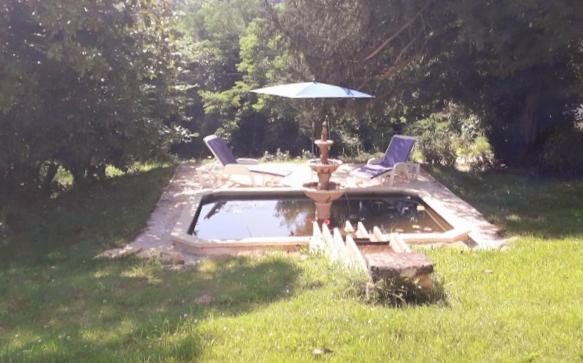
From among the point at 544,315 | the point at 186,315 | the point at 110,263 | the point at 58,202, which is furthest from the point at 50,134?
the point at 544,315

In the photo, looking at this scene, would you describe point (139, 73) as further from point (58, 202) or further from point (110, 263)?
point (110, 263)

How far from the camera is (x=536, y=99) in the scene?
12320mm

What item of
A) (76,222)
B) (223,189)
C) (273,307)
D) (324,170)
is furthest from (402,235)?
(76,222)

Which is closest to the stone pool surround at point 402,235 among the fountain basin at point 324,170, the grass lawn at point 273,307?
the grass lawn at point 273,307

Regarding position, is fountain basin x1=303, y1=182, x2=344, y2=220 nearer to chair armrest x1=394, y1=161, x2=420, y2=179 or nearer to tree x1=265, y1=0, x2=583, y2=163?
chair armrest x1=394, y1=161, x2=420, y2=179

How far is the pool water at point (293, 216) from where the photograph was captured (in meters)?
9.17

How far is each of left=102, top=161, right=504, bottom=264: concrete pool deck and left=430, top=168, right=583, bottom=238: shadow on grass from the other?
0.27 metres

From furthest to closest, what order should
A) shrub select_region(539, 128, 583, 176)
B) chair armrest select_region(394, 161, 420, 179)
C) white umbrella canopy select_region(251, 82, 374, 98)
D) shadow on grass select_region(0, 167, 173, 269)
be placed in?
shrub select_region(539, 128, 583, 176)
chair armrest select_region(394, 161, 420, 179)
white umbrella canopy select_region(251, 82, 374, 98)
shadow on grass select_region(0, 167, 173, 269)

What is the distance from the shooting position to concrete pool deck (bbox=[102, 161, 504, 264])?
25.7 ft

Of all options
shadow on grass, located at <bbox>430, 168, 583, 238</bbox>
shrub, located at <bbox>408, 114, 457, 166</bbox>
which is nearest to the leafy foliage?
shadow on grass, located at <bbox>430, 168, 583, 238</bbox>

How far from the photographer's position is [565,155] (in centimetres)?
1202

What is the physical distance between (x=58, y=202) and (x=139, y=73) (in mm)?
2872

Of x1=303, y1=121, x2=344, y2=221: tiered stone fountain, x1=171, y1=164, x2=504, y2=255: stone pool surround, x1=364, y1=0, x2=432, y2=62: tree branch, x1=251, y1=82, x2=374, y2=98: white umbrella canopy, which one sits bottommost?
x1=171, y1=164, x2=504, y2=255: stone pool surround

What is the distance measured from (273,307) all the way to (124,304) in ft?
4.83
